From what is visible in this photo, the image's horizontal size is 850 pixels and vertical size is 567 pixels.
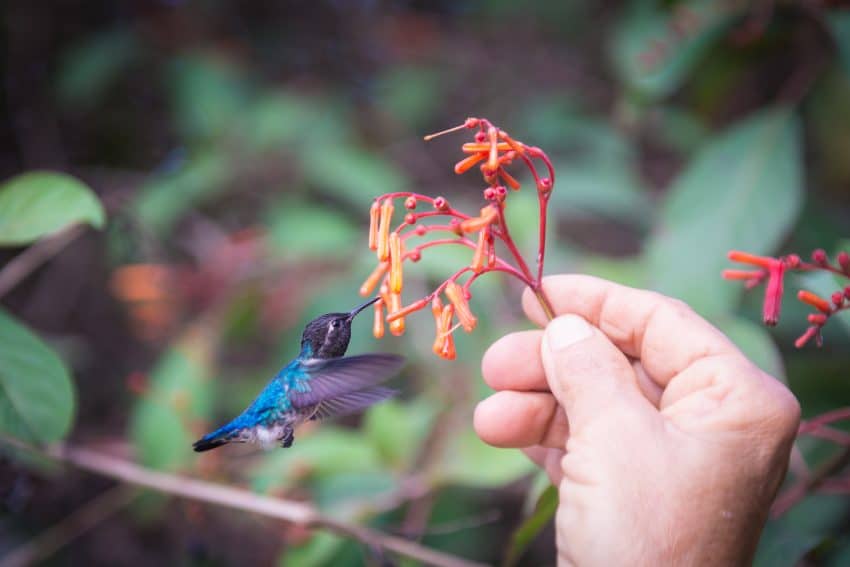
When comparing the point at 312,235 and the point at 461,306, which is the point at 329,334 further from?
the point at 312,235

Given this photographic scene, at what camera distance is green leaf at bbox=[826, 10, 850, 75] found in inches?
80.7

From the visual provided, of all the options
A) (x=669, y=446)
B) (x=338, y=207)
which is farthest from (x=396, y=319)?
(x=338, y=207)

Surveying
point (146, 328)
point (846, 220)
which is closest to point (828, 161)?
point (846, 220)

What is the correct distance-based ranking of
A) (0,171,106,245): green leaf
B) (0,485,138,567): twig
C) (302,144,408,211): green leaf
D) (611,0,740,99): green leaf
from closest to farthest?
1. (0,171,106,245): green leaf
2. (0,485,138,567): twig
3. (611,0,740,99): green leaf
4. (302,144,408,211): green leaf

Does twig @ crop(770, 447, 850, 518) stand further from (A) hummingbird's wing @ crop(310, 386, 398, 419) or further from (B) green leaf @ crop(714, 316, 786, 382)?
(A) hummingbird's wing @ crop(310, 386, 398, 419)

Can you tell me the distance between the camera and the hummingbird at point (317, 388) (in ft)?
3.31

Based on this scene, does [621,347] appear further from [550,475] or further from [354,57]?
[354,57]

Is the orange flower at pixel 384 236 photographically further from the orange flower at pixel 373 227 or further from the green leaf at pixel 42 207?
the green leaf at pixel 42 207

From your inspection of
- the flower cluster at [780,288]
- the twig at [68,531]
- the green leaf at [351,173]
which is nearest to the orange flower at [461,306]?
the flower cluster at [780,288]

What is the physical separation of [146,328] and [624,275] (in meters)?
2.20

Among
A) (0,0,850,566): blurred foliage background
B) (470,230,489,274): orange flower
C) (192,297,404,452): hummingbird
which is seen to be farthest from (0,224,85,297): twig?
(470,230,489,274): orange flower

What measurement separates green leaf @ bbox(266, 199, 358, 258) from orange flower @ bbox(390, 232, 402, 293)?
1.73 m

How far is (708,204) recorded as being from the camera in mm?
2162

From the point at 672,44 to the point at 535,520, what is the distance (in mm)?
1816
